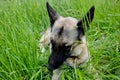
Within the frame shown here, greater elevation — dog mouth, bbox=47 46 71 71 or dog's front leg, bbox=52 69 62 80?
dog mouth, bbox=47 46 71 71

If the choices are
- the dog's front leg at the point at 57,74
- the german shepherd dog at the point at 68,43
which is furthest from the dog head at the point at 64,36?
the dog's front leg at the point at 57,74

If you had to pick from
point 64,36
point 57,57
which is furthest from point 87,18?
point 57,57

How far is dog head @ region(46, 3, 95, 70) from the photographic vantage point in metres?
3.04

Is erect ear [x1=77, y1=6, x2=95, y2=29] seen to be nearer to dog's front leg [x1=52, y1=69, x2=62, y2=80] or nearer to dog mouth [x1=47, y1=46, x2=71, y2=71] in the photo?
dog mouth [x1=47, y1=46, x2=71, y2=71]

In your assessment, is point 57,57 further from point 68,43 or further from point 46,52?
point 46,52

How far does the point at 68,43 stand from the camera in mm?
3068

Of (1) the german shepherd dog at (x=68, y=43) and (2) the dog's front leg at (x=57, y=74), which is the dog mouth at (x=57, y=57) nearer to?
(1) the german shepherd dog at (x=68, y=43)

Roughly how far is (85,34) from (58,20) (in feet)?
1.13

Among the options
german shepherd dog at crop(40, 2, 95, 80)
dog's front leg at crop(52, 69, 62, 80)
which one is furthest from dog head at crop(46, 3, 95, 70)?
dog's front leg at crop(52, 69, 62, 80)

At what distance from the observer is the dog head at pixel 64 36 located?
304cm

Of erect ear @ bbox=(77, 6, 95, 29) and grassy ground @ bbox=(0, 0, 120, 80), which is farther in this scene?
grassy ground @ bbox=(0, 0, 120, 80)

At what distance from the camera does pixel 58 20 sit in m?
3.37

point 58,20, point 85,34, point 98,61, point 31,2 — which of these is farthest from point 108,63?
point 31,2

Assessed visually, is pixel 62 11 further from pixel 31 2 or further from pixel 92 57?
pixel 92 57
